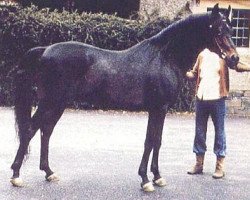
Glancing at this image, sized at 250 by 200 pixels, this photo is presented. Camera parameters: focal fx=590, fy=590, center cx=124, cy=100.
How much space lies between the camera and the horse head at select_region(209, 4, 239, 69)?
7.40 m

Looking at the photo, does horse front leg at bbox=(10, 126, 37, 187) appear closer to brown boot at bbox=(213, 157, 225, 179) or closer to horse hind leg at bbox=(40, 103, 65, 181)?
horse hind leg at bbox=(40, 103, 65, 181)

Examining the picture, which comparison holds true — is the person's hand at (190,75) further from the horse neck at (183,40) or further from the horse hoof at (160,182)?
the horse hoof at (160,182)

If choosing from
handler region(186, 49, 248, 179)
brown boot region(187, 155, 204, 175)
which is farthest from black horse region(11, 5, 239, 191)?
brown boot region(187, 155, 204, 175)

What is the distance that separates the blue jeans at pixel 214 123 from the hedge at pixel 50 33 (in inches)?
323

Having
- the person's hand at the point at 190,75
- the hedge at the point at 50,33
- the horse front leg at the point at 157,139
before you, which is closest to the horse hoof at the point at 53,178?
the horse front leg at the point at 157,139

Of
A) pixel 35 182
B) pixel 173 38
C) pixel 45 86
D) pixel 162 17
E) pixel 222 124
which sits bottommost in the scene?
pixel 35 182

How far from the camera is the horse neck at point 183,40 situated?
7.59 m

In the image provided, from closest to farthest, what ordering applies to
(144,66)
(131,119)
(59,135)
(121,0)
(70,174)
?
(144,66)
(70,174)
(59,135)
(131,119)
(121,0)

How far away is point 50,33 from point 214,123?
360 inches

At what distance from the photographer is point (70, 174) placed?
320 inches

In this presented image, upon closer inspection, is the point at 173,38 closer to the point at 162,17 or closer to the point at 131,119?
the point at 131,119

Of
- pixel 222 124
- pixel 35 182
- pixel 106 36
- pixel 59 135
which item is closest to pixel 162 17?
pixel 106 36

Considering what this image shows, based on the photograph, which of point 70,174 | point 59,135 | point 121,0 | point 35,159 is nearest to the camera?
point 70,174

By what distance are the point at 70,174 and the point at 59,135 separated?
3712 millimetres
